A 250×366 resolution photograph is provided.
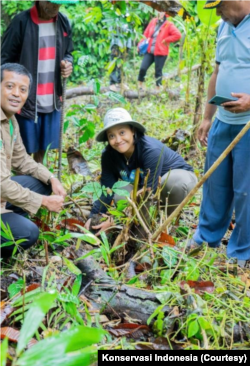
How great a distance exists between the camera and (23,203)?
8.23 ft

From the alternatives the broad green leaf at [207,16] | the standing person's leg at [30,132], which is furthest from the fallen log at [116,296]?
the broad green leaf at [207,16]

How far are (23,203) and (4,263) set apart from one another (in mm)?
365

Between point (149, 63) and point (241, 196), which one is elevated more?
point (149, 63)

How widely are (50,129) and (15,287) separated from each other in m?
1.77

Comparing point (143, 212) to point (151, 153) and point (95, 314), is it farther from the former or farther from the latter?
point (95, 314)

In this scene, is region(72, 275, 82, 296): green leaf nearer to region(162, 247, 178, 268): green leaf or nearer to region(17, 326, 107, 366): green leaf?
region(162, 247, 178, 268): green leaf

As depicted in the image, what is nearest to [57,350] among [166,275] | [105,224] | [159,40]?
Answer: [166,275]

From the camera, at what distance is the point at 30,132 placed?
340 centimetres

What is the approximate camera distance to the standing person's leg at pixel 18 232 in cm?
241

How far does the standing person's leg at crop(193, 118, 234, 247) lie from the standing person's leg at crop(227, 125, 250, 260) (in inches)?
3.9

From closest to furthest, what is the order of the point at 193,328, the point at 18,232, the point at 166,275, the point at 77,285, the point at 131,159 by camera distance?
1. the point at 193,328
2. the point at 77,285
3. the point at 166,275
4. the point at 18,232
5. the point at 131,159

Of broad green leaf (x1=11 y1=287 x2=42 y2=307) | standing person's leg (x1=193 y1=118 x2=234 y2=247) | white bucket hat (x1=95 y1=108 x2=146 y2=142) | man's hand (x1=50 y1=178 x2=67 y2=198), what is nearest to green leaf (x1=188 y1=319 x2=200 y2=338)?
broad green leaf (x1=11 y1=287 x2=42 y2=307)

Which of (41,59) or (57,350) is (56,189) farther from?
(57,350)

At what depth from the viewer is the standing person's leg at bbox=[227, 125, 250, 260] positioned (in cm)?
249
